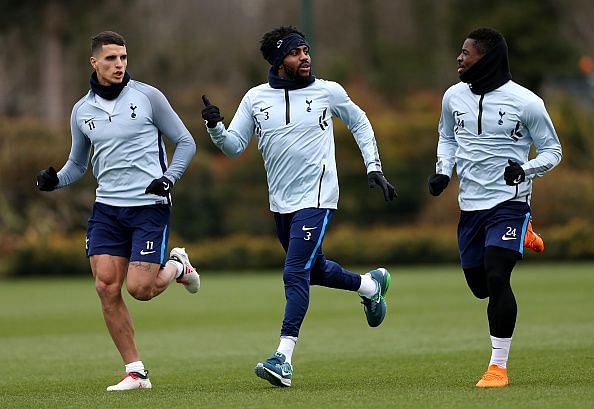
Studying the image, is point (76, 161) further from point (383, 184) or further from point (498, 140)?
point (498, 140)

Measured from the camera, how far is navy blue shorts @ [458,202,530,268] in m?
9.31

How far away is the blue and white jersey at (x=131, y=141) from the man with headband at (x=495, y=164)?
203 cm

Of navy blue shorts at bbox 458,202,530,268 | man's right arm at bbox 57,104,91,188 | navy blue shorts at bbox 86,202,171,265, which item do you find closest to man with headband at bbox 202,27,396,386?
navy blue shorts at bbox 458,202,530,268

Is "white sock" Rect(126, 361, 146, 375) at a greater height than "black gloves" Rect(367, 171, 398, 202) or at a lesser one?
lesser

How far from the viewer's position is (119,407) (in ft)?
28.1

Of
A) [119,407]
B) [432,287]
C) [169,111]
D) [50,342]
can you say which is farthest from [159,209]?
[432,287]

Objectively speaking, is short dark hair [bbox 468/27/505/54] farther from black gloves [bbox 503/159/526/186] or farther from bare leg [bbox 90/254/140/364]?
bare leg [bbox 90/254/140/364]

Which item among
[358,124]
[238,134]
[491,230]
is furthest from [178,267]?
[491,230]

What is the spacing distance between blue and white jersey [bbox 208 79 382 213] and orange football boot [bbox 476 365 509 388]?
5.73 ft

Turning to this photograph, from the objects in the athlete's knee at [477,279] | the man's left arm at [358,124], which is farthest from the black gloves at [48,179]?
the athlete's knee at [477,279]

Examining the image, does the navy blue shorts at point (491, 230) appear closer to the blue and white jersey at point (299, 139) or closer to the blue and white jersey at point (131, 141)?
the blue and white jersey at point (299, 139)

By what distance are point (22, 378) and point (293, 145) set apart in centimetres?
319

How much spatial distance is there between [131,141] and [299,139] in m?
1.27

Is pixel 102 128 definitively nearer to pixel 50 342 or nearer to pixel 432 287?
pixel 50 342
